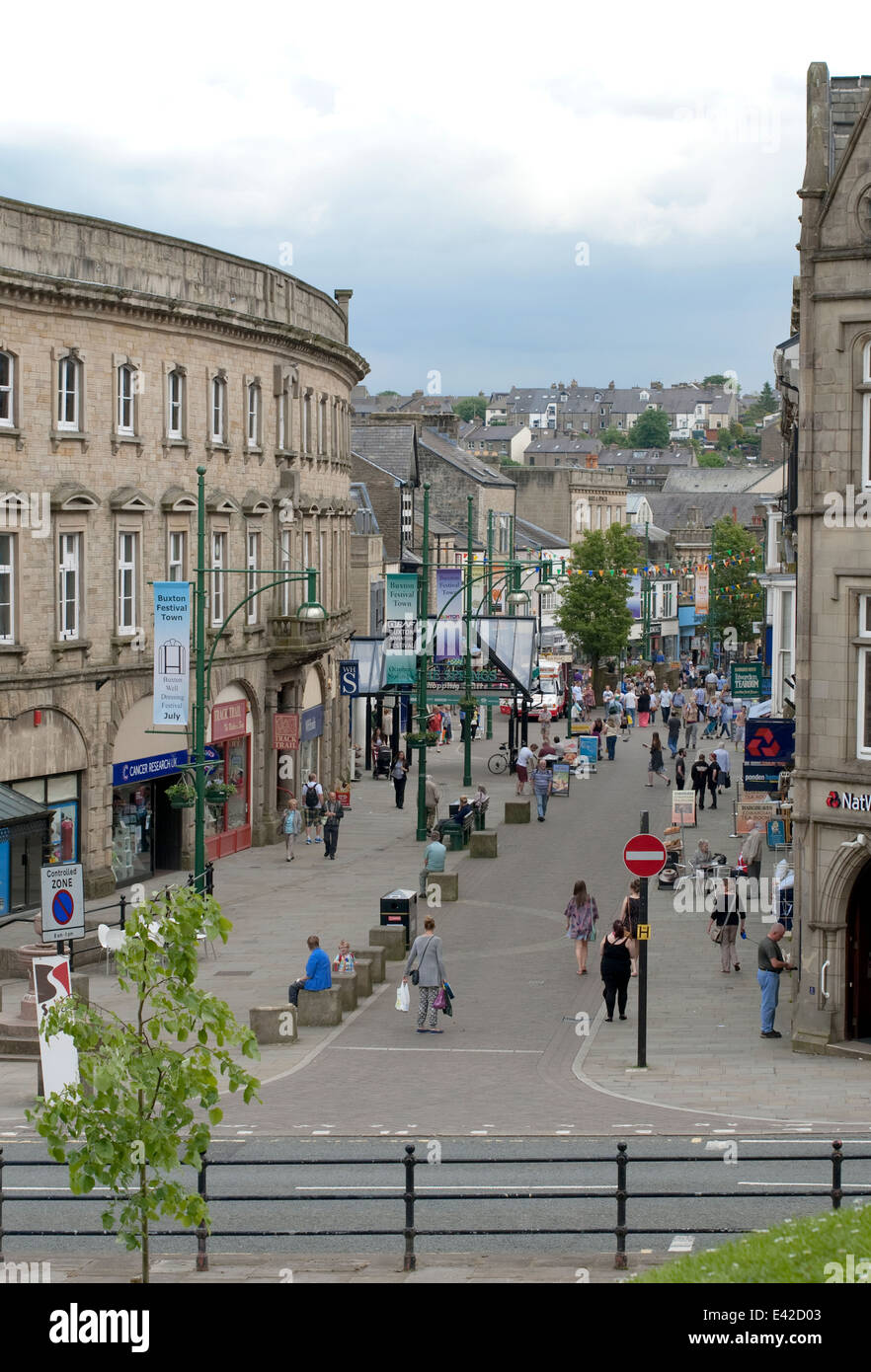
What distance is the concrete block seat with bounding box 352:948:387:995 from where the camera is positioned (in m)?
26.6

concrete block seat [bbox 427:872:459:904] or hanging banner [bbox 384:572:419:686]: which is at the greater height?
hanging banner [bbox 384:572:419:686]

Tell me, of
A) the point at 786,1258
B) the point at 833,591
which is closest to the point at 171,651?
the point at 833,591

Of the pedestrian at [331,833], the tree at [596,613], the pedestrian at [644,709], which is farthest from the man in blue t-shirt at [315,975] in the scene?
the tree at [596,613]

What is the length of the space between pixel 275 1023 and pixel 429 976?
1974 millimetres

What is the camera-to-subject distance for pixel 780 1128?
17.9m

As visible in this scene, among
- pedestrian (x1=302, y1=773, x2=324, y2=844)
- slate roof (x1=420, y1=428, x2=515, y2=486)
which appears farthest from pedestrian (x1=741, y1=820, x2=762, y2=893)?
slate roof (x1=420, y1=428, x2=515, y2=486)

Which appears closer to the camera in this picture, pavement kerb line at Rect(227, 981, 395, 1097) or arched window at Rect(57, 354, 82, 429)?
pavement kerb line at Rect(227, 981, 395, 1097)

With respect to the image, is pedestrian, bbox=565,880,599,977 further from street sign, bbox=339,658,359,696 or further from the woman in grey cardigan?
street sign, bbox=339,658,359,696

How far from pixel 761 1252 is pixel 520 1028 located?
1303 cm

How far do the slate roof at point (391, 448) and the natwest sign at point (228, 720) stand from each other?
45963 mm

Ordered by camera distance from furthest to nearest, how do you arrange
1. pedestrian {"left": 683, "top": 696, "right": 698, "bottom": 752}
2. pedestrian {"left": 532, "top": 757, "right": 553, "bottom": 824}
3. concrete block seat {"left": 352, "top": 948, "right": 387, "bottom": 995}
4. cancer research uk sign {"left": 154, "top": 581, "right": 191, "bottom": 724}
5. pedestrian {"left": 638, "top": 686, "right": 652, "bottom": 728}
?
pedestrian {"left": 638, "top": 686, "right": 652, "bottom": 728}
pedestrian {"left": 683, "top": 696, "right": 698, "bottom": 752}
pedestrian {"left": 532, "top": 757, "right": 553, "bottom": 824}
cancer research uk sign {"left": 154, "top": 581, "right": 191, "bottom": 724}
concrete block seat {"left": 352, "top": 948, "right": 387, "bottom": 995}

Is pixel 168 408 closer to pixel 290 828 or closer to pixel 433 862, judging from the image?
pixel 290 828

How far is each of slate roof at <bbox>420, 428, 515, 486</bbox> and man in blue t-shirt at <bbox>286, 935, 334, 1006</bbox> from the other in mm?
73854
